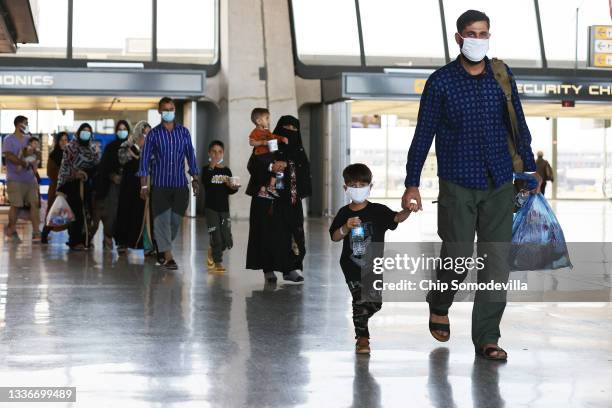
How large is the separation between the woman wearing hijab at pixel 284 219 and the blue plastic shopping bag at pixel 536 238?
1.89 meters

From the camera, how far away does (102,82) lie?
68.6ft

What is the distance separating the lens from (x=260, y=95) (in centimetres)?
2195

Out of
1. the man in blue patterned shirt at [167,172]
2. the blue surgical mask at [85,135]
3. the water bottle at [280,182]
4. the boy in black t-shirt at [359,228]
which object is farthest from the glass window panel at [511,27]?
the boy in black t-shirt at [359,228]

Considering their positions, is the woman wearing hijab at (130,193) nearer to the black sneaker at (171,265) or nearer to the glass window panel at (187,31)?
the black sneaker at (171,265)

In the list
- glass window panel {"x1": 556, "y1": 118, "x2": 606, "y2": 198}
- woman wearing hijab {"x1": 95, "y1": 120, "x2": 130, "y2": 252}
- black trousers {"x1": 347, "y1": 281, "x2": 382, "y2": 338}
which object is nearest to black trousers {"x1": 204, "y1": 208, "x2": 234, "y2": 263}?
woman wearing hijab {"x1": 95, "y1": 120, "x2": 130, "y2": 252}

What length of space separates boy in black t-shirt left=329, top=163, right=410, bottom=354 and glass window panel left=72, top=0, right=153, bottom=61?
17.9 meters

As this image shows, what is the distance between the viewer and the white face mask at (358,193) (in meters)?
5.97

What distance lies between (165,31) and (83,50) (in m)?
1.77

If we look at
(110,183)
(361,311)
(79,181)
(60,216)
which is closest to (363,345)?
(361,311)

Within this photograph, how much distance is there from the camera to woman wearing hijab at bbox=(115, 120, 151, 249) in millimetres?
12508

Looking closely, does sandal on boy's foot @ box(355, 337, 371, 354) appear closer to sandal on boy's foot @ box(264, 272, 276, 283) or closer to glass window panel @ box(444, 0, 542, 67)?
sandal on boy's foot @ box(264, 272, 276, 283)

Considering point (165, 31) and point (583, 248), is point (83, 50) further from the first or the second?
point (583, 248)

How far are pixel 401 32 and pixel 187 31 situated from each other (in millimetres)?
4912

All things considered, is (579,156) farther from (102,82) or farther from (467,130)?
(467,130)
